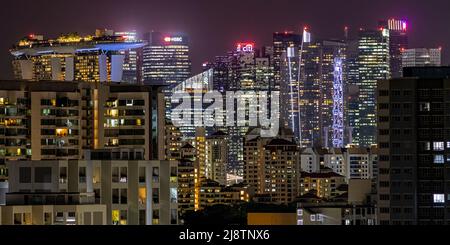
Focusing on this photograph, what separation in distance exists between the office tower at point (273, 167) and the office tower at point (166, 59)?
14252mm

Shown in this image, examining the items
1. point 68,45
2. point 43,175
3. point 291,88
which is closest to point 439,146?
point 43,175

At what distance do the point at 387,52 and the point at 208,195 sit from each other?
35824 mm

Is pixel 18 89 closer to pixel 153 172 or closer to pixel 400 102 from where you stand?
pixel 400 102

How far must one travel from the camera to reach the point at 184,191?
171 feet

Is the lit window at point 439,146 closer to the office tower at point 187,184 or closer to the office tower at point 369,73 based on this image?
the office tower at point 187,184

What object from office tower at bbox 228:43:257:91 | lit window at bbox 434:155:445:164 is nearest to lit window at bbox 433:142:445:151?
lit window at bbox 434:155:445:164

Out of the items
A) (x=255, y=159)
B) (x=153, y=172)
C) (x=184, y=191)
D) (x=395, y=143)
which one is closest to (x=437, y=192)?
(x=395, y=143)

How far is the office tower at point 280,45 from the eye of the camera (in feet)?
300

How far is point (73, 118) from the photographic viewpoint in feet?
121

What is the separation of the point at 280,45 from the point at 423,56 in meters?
21.2

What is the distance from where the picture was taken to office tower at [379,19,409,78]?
8562cm

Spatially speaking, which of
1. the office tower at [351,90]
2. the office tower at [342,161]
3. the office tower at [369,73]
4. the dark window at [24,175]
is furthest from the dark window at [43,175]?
the office tower at [351,90]
